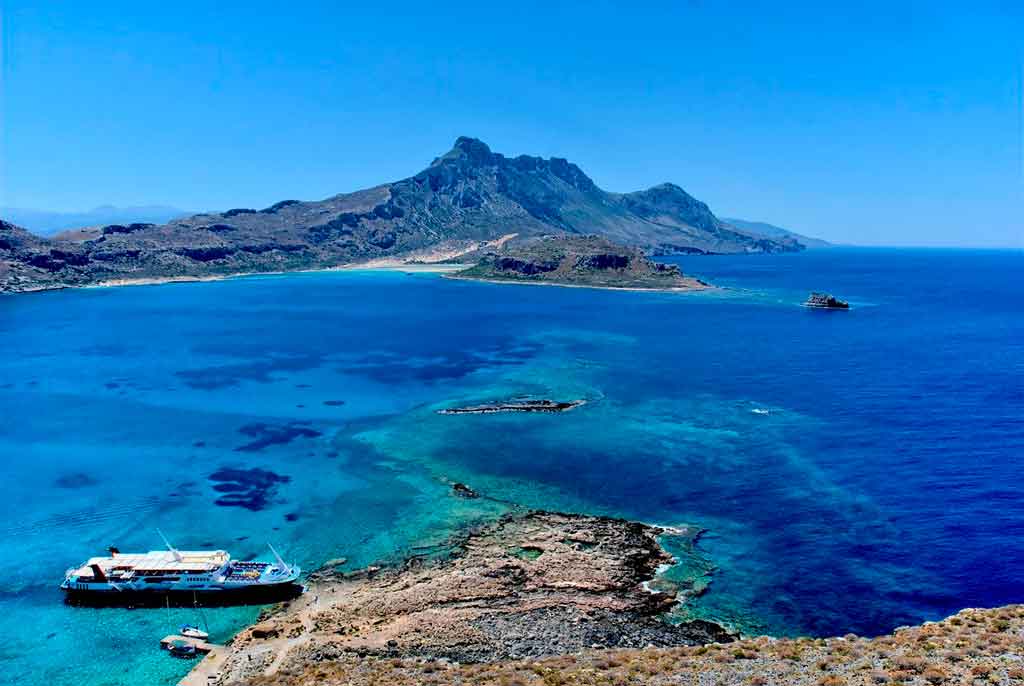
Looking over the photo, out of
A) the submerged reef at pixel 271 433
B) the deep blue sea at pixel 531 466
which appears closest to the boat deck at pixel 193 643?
the deep blue sea at pixel 531 466

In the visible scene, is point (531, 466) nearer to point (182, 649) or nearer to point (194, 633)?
point (194, 633)

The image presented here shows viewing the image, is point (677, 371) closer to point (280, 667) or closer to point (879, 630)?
point (879, 630)

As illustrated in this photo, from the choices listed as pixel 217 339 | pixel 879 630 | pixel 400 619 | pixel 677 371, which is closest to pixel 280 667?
pixel 400 619

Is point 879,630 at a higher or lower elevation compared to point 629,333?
lower

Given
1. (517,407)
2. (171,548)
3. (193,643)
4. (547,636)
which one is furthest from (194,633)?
(517,407)

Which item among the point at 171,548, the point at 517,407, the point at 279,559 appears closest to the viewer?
the point at 279,559

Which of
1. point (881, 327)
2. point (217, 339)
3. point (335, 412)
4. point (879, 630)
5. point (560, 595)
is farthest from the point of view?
point (881, 327)

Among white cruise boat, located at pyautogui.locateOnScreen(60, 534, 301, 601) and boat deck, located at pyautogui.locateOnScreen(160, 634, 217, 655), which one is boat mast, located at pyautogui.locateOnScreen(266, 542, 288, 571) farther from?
boat deck, located at pyautogui.locateOnScreen(160, 634, 217, 655)
